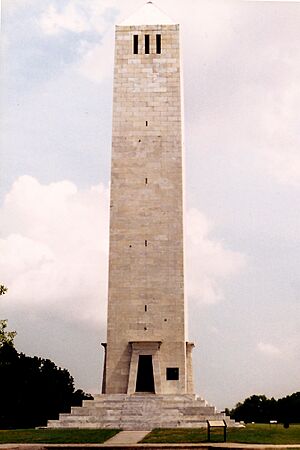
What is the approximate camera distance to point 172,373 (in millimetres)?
33656

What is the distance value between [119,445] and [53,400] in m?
39.6

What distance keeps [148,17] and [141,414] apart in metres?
23.6

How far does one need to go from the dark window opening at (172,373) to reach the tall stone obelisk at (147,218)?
5 cm

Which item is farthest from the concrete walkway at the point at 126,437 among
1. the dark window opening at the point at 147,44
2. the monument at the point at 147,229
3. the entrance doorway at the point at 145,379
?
the dark window opening at the point at 147,44

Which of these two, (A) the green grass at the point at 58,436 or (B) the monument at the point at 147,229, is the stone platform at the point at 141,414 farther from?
(A) the green grass at the point at 58,436

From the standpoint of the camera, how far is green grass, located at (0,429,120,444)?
21.3 m

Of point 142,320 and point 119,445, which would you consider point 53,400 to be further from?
point 119,445

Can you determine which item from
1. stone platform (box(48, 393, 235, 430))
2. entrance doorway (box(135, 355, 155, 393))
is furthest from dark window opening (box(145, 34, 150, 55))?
stone platform (box(48, 393, 235, 430))

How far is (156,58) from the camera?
1491 inches

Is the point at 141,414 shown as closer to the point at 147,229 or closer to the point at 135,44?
the point at 147,229

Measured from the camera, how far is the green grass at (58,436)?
2134 centimetres

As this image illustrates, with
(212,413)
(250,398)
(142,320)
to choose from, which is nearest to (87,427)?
(212,413)

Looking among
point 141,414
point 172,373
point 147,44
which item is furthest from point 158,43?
point 141,414

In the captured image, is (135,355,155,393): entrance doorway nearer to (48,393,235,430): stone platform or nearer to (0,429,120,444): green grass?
(48,393,235,430): stone platform
